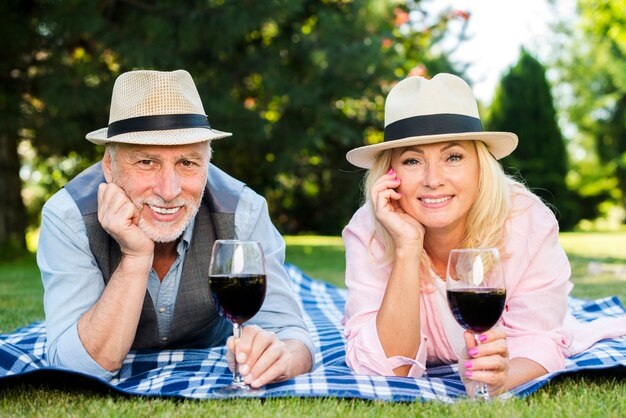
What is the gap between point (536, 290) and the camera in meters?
2.98

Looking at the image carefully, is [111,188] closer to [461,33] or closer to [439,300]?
[439,300]

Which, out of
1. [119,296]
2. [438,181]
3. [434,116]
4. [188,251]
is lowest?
[119,296]

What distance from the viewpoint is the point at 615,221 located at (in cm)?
2803

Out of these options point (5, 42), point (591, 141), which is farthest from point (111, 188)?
point (591, 141)

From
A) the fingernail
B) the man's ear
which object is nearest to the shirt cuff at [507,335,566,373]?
the fingernail

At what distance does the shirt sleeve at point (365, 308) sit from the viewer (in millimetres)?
2992

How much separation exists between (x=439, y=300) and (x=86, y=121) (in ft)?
24.3

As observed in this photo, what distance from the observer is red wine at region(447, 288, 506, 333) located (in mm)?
2279

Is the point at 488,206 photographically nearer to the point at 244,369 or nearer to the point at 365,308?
the point at 365,308

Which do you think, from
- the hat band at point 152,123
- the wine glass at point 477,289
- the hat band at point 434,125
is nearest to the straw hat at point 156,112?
the hat band at point 152,123

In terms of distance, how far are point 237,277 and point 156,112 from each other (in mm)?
1026

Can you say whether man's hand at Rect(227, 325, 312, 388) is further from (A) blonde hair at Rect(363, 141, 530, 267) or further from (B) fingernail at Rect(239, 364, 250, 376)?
(A) blonde hair at Rect(363, 141, 530, 267)

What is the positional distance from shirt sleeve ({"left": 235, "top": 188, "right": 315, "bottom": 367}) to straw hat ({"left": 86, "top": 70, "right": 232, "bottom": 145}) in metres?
0.41

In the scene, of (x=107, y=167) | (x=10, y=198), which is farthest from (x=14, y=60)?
(x=107, y=167)
